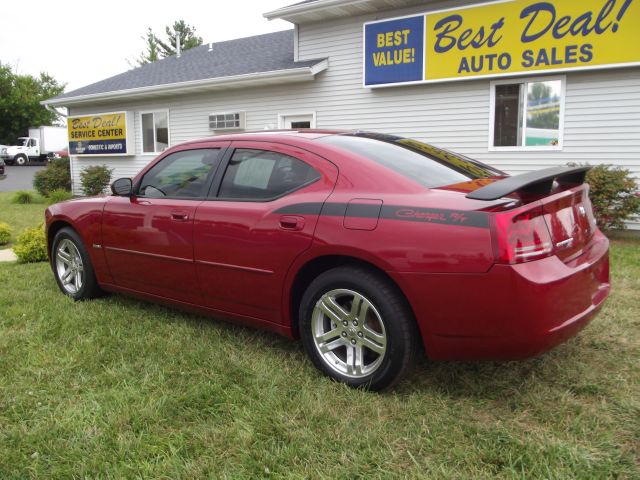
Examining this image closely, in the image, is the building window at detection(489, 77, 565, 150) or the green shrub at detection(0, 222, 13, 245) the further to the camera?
the building window at detection(489, 77, 565, 150)

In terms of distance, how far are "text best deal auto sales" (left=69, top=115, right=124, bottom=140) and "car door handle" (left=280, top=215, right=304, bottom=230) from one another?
13.8 meters

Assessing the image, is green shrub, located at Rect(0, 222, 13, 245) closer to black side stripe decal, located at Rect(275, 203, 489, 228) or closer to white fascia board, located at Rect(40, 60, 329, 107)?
white fascia board, located at Rect(40, 60, 329, 107)

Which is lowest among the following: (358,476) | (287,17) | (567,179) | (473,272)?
(358,476)

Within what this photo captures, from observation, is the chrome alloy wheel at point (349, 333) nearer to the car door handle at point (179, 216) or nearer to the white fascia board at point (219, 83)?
the car door handle at point (179, 216)

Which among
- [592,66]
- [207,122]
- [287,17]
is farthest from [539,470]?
[207,122]

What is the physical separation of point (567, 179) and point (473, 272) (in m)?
1.08

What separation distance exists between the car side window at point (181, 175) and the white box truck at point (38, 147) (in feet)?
131

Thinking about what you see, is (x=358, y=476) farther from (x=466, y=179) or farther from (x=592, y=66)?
(x=592, y=66)

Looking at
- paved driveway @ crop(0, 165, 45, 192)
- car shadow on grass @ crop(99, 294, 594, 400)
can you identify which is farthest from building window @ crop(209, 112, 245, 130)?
paved driveway @ crop(0, 165, 45, 192)

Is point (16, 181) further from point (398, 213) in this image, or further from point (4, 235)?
point (398, 213)

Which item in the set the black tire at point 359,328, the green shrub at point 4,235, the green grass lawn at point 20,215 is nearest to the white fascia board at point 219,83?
the green grass lawn at point 20,215

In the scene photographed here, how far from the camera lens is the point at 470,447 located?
2.36 m

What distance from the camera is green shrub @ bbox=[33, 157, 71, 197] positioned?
16672 mm

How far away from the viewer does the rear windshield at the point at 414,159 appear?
303cm
